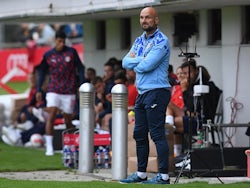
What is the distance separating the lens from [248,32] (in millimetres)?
16688

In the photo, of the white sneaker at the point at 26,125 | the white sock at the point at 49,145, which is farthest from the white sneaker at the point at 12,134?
the white sock at the point at 49,145

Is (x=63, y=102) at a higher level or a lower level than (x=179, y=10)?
lower

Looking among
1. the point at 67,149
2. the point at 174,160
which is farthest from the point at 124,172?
the point at 67,149

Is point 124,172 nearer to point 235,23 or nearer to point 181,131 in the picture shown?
point 181,131

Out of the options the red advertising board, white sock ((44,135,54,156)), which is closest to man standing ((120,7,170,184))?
white sock ((44,135,54,156))

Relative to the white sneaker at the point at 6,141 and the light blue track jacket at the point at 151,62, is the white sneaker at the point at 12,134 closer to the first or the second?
the white sneaker at the point at 6,141

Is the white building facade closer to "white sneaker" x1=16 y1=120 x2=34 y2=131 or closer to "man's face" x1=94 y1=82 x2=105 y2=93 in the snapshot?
"man's face" x1=94 y1=82 x2=105 y2=93

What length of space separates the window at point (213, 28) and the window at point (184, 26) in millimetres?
259

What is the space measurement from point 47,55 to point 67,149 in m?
2.91

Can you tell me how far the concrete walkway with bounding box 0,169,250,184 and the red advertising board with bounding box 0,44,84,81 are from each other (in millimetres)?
19567

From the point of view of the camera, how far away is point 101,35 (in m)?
21.6

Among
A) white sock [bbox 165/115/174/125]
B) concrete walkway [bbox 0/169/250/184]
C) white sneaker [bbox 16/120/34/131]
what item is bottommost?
concrete walkway [bbox 0/169/250/184]

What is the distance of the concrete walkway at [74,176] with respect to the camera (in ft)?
43.8

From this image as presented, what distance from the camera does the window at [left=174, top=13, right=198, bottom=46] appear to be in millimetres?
16703
